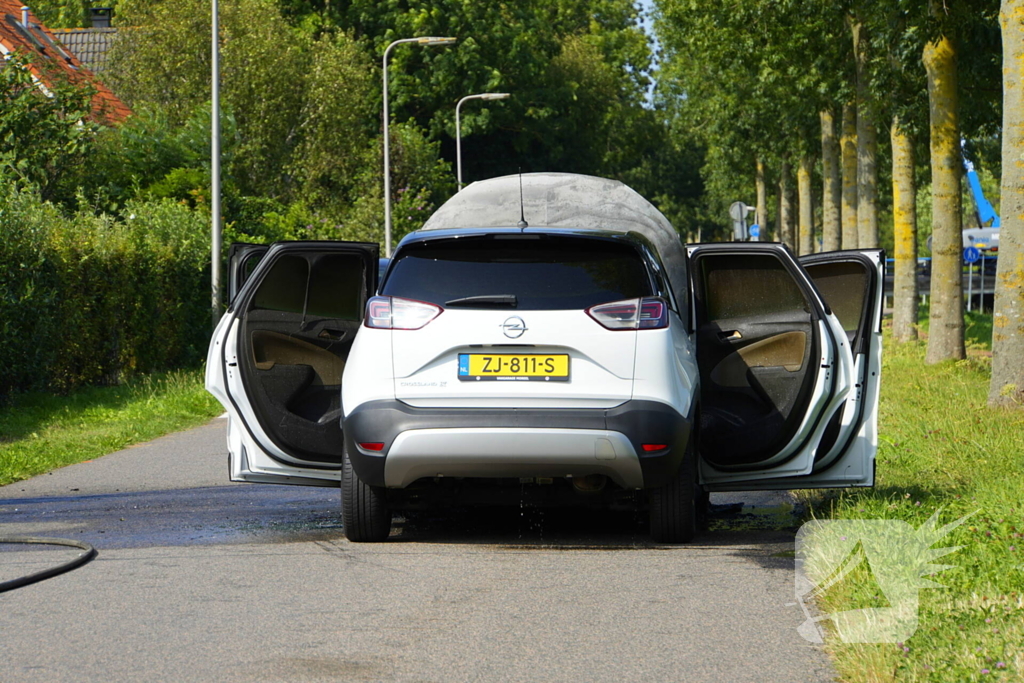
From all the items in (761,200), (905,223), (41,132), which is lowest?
(905,223)

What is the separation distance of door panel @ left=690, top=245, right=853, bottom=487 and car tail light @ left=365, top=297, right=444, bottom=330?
186cm

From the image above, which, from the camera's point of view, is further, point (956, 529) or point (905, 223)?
point (905, 223)

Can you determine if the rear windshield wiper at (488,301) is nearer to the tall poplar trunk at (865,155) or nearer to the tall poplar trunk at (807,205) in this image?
the tall poplar trunk at (865,155)

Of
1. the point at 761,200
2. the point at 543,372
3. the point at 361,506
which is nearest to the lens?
the point at 543,372

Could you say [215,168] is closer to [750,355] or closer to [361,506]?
[750,355]

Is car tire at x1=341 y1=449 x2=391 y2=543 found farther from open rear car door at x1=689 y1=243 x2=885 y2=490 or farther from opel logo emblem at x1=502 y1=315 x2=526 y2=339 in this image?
open rear car door at x1=689 y1=243 x2=885 y2=490

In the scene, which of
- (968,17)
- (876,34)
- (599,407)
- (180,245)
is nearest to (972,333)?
(876,34)

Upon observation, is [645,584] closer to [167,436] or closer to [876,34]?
[167,436]

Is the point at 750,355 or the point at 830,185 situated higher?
the point at 830,185

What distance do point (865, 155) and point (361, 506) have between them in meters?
19.4

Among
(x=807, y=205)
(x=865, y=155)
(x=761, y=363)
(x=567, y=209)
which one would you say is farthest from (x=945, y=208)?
(x=807, y=205)

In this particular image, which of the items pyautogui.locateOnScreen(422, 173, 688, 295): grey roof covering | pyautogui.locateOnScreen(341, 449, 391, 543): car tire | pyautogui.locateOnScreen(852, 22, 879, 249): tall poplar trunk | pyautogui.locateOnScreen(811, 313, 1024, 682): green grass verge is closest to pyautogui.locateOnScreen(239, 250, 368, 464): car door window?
pyautogui.locateOnScreen(341, 449, 391, 543): car tire

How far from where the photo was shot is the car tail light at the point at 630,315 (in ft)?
24.2

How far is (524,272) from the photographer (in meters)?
7.52
